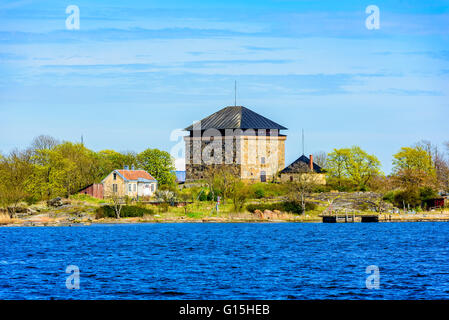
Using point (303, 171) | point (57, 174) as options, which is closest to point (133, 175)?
point (57, 174)

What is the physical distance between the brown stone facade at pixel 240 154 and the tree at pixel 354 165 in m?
8.61

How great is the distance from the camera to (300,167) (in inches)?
3681

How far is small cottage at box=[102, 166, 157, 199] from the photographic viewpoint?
85938 mm

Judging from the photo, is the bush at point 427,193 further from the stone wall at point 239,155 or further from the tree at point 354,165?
the stone wall at point 239,155

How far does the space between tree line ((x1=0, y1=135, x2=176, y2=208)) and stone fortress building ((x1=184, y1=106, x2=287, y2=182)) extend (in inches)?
177

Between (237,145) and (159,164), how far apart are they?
11.6 m

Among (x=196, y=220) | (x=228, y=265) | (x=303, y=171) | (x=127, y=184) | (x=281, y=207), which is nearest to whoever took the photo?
(x=228, y=265)

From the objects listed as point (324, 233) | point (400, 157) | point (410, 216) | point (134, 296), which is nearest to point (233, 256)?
point (134, 296)

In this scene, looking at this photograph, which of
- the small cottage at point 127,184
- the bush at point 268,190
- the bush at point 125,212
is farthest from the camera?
the small cottage at point 127,184

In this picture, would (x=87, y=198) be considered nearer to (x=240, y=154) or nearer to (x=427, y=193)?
(x=240, y=154)

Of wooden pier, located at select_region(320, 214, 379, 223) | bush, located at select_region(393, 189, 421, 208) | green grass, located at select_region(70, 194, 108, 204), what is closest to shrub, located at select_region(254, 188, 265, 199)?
wooden pier, located at select_region(320, 214, 379, 223)

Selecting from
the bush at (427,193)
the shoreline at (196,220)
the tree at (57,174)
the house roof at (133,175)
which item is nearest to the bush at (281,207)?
the shoreline at (196,220)

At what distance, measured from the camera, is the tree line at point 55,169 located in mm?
80688
